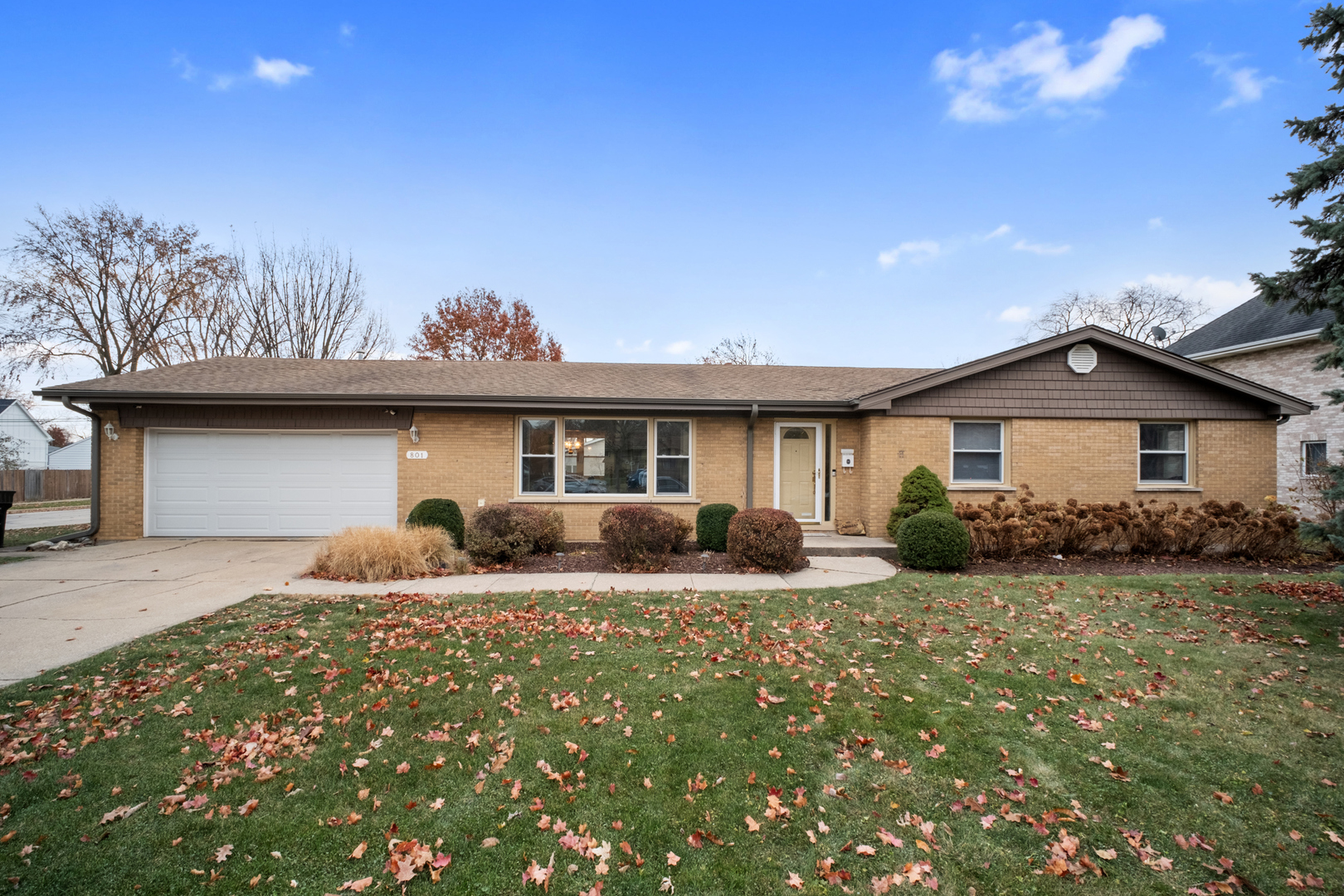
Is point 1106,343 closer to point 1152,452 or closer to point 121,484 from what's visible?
point 1152,452

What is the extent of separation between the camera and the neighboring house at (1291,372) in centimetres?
1311

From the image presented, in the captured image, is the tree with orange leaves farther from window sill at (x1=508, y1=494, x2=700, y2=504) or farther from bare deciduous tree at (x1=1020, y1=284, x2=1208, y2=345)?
bare deciduous tree at (x1=1020, y1=284, x2=1208, y2=345)

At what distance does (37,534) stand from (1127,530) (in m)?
22.0

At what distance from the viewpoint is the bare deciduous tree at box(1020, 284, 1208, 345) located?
92.6 ft

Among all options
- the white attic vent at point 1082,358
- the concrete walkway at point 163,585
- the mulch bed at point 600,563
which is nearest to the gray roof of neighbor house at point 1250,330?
the white attic vent at point 1082,358

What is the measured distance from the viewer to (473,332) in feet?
86.7

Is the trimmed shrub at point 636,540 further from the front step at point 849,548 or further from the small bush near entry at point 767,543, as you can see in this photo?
the front step at point 849,548

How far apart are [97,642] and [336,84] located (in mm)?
13104

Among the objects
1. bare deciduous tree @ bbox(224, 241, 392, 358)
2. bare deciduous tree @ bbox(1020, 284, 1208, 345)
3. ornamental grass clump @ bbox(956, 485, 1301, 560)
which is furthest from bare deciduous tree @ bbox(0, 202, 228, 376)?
bare deciduous tree @ bbox(1020, 284, 1208, 345)

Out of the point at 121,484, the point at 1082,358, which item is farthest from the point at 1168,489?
the point at 121,484

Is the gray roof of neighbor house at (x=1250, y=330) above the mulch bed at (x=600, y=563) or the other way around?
above

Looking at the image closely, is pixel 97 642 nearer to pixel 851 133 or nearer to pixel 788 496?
pixel 788 496

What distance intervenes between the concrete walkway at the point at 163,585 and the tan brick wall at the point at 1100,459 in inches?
133

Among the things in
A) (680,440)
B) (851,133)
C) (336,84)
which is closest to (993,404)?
(680,440)
